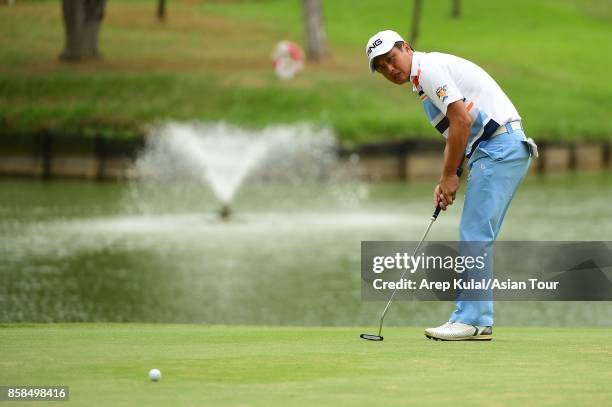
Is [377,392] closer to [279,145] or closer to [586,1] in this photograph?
[279,145]

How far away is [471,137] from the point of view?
30.0 ft

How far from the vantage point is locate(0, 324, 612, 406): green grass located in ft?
22.0

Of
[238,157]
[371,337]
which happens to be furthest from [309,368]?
[238,157]

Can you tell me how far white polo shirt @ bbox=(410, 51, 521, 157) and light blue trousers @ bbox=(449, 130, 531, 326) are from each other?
11cm

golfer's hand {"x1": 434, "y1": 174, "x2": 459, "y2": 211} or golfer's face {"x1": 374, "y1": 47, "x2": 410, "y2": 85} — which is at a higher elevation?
golfer's face {"x1": 374, "y1": 47, "x2": 410, "y2": 85}

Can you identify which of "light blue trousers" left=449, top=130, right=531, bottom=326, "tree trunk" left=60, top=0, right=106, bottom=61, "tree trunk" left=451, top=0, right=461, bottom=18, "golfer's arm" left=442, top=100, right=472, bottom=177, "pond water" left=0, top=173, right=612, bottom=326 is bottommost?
"pond water" left=0, top=173, right=612, bottom=326

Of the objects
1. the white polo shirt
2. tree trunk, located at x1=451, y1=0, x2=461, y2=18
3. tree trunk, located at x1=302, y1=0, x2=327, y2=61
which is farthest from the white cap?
tree trunk, located at x1=451, y1=0, x2=461, y2=18

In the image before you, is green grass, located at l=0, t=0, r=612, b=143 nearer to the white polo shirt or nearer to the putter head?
the white polo shirt

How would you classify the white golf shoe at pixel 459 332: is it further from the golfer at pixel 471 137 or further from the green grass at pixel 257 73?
the green grass at pixel 257 73

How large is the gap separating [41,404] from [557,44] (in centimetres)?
5442

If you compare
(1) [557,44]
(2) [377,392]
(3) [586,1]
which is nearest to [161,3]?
(1) [557,44]

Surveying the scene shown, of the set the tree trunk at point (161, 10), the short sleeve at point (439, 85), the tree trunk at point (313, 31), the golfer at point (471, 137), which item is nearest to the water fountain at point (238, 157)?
the tree trunk at point (313, 31)

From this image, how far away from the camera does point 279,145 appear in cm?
3831

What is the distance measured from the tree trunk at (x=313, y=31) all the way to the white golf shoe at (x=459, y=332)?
38.6m
